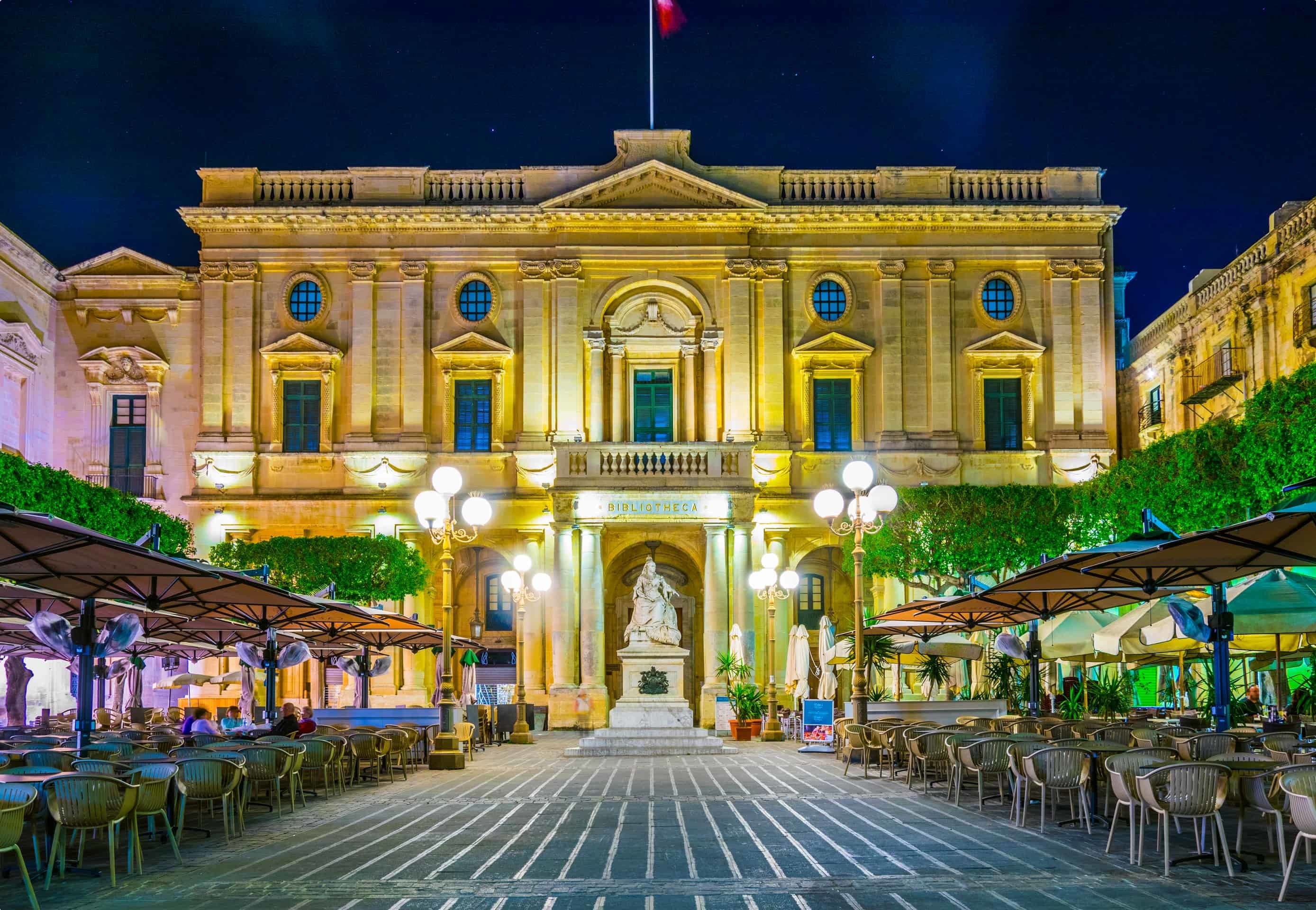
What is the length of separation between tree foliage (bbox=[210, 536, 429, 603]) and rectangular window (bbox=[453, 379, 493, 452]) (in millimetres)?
5161

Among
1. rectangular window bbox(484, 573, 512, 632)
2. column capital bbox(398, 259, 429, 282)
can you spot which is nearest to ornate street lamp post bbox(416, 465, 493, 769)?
column capital bbox(398, 259, 429, 282)

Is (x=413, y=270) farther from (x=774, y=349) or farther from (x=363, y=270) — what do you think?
(x=774, y=349)

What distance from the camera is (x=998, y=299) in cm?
4403

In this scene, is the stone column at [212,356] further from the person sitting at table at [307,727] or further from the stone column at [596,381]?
the person sitting at table at [307,727]

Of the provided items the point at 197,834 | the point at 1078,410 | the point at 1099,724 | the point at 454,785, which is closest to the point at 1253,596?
the point at 1099,724

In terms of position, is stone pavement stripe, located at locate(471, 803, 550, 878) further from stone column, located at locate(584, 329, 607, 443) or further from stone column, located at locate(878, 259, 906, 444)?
stone column, located at locate(878, 259, 906, 444)

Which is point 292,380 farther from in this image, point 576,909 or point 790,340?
point 576,909

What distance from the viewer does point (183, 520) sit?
4078cm

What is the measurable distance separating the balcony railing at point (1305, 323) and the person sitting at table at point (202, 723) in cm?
2739

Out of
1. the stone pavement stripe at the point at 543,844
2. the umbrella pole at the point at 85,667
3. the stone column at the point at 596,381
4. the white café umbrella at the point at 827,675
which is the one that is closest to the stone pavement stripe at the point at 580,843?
the stone pavement stripe at the point at 543,844

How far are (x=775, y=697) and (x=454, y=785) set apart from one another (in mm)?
15457

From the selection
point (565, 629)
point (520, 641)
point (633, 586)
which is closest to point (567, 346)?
point (633, 586)

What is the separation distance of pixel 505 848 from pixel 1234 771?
6.47 m

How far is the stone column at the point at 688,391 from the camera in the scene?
142 ft
